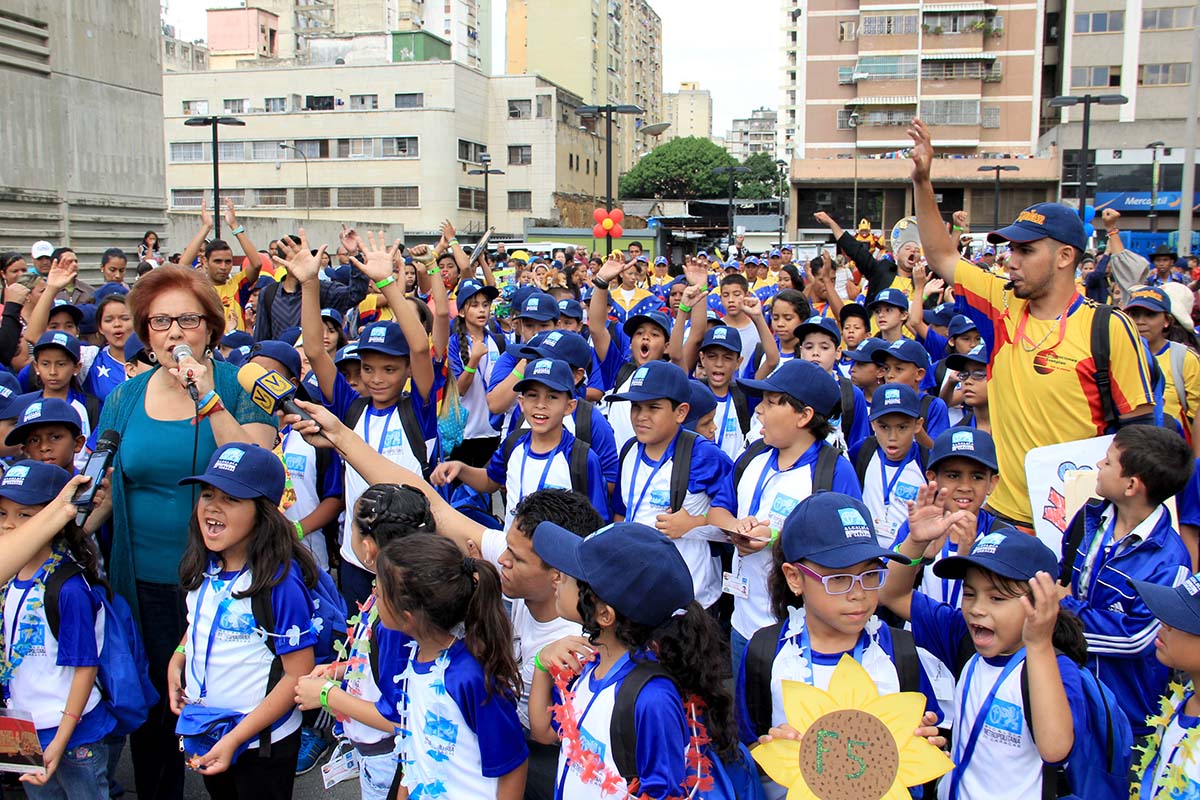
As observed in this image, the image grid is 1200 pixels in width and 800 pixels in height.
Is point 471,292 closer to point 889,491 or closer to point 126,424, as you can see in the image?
point 889,491

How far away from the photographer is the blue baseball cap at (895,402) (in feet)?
17.7

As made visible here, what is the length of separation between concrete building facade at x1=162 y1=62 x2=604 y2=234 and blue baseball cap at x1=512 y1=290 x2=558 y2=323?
5159 cm

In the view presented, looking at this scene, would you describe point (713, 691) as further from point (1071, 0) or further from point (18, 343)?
point (1071, 0)

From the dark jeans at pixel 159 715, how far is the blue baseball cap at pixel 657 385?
86.5 inches

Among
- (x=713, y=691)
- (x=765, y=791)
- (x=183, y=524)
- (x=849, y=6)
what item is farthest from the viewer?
(x=849, y=6)

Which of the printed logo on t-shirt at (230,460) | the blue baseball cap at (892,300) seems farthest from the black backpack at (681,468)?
the blue baseball cap at (892,300)

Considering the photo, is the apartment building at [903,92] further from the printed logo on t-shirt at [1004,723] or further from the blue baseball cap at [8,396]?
the printed logo on t-shirt at [1004,723]

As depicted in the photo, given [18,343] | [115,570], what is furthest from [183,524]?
[18,343]

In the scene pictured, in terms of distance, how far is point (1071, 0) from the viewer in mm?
63719

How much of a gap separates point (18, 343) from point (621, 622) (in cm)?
609

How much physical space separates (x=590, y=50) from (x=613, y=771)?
8753 cm

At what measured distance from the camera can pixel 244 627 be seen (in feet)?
11.6

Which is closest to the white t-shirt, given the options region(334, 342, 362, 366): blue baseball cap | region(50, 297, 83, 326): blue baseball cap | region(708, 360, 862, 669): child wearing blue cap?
region(708, 360, 862, 669): child wearing blue cap

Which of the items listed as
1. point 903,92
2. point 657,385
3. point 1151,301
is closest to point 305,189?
point 903,92
